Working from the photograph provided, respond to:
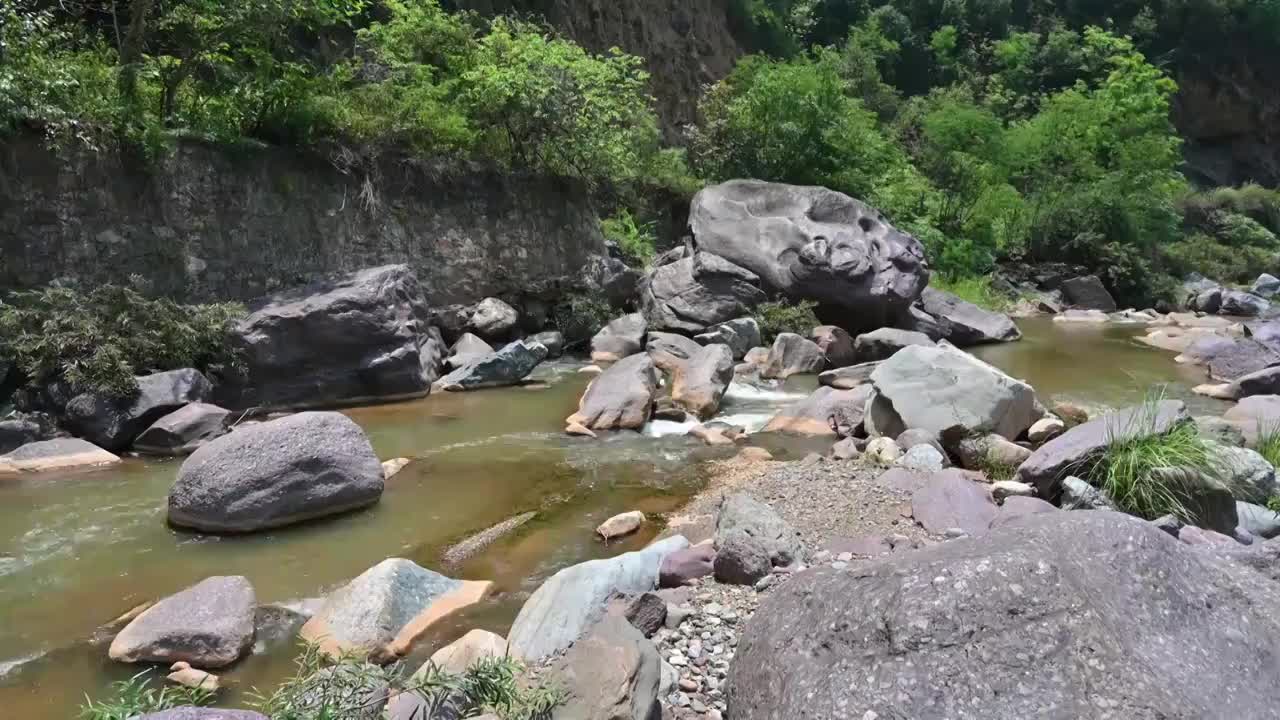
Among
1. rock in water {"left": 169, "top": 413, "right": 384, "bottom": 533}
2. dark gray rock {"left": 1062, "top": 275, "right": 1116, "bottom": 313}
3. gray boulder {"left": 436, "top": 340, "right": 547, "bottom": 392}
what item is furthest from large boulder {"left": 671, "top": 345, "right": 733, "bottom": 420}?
dark gray rock {"left": 1062, "top": 275, "right": 1116, "bottom": 313}

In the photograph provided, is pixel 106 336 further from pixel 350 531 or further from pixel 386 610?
pixel 386 610

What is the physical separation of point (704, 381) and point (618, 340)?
13.2ft

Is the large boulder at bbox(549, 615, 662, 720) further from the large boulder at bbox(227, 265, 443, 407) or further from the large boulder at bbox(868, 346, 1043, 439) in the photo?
the large boulder at bbox(227, 265, 443, 407)

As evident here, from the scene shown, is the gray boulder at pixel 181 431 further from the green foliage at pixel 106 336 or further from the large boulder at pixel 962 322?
the large boulder at pixel 962 322

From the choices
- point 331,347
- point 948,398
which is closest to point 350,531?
point 331,347

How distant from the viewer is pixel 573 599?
4.80 meters

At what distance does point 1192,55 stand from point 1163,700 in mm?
50674

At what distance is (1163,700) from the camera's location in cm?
285

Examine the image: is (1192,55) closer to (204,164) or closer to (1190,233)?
(1190,233)

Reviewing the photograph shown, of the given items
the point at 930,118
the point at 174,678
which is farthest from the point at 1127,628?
the point at 930,118

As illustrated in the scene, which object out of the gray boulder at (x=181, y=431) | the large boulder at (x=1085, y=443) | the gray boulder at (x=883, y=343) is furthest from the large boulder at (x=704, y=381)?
the gray boulder at (x=181, y=431)

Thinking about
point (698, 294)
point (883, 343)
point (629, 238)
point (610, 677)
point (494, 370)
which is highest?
point (629, 238)

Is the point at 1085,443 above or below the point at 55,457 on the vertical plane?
below

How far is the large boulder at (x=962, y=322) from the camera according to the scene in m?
17.3
